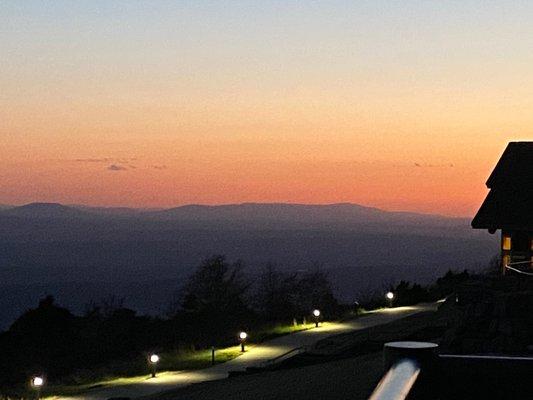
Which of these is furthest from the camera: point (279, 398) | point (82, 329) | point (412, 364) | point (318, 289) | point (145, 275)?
point (145, 275)

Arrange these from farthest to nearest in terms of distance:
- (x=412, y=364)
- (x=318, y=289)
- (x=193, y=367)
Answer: (x=318, y=289) → (x=193, y=367) → (x=412, y=364)

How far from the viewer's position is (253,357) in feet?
72.2

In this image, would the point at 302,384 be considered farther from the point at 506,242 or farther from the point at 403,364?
the point at 403,364

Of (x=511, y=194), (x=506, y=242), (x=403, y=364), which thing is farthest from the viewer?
(x=511, y=194)

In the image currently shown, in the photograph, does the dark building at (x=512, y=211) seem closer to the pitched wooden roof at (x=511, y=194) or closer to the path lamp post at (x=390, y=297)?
the pitched wooden roof at (x=511, y=194)

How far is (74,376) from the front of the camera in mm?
22250

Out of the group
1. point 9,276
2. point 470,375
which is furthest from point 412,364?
point 9,276

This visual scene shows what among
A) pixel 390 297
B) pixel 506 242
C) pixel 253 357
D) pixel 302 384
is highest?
pixel 506 242

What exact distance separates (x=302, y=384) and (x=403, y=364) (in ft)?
41.6

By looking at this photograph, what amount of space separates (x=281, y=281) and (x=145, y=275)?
205 ft

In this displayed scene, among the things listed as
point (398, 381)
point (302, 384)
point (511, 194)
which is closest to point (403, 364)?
point (398, 381)

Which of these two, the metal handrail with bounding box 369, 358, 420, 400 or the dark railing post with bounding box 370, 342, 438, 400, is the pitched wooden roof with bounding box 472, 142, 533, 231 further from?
the metal handrail with bounding box 369, 358, 420, 400

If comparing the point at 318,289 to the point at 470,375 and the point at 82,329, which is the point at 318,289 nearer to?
the point at 82,329

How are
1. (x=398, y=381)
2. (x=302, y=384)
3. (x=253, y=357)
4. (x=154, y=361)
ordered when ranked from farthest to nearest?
(x=253, y=357) → (x=154, y=361) → (x=302, y=384) → (x=398, y=381)
